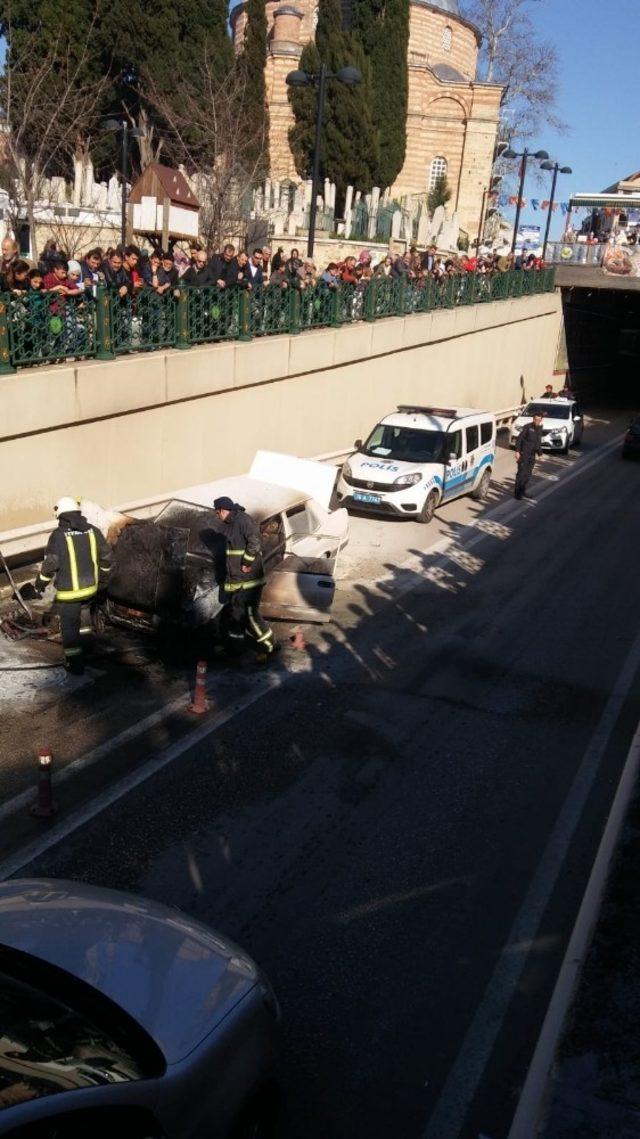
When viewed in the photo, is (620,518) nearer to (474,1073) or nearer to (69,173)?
(474,1073)

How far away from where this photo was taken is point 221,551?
34.2 ft

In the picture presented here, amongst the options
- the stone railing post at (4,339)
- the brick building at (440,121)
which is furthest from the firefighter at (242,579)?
the brick building at (440,121)

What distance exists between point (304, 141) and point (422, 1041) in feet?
141

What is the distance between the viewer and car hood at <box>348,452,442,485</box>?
16375 mm

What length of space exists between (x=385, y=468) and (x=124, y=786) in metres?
9.97

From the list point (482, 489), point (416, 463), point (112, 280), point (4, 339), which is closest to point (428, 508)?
point (416, 463)

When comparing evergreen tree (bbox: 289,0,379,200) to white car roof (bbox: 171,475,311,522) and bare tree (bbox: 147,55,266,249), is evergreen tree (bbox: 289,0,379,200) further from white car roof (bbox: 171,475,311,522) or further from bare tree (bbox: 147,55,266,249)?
white car roof (bbox: 171,475,311,522)

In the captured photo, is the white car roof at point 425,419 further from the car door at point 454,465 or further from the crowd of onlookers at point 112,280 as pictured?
the crowd of onlookers at point 112,280

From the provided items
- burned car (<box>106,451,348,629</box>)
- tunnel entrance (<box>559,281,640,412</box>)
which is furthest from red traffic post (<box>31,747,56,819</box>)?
tunnel entrance (<box>559,281,640,412</box>)

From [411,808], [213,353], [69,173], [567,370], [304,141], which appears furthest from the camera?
[304,141]

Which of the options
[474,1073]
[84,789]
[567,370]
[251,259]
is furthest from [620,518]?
[567,370]

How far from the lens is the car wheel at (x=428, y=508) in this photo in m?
16.6

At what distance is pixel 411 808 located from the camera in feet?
24.9

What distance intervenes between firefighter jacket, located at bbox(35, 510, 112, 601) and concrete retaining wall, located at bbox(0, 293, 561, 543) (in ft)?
7.74
